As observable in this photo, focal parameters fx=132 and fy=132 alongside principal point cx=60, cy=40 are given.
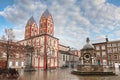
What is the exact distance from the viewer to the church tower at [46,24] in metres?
63.5

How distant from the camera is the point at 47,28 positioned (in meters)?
63.4

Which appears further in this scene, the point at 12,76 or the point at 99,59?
the point at 99,59

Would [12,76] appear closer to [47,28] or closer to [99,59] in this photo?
[47,28]

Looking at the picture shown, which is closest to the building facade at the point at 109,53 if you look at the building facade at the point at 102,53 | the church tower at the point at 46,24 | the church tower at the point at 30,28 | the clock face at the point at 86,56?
the building facade at the point at 102,53

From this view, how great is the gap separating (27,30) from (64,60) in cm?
2741

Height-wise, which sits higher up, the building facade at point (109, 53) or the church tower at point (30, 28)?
the church tower at point (30, 28)

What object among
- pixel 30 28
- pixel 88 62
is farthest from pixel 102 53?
pixel 30 28

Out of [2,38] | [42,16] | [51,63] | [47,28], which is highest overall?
[42,16]

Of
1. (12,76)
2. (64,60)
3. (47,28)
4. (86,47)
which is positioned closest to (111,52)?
(64,60)

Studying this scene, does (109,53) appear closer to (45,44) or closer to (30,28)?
(45,44)

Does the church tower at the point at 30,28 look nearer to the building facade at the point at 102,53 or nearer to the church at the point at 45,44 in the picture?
the church at the point at 45,44

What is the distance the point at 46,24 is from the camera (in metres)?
63.5

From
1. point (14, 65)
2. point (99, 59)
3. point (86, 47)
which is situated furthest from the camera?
point (99, 59)

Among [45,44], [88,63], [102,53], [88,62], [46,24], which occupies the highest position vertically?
[46,24]
